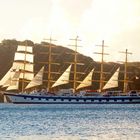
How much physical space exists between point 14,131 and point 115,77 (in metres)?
91.4

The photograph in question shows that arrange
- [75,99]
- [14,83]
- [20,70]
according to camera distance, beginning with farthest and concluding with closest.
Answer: [20,70], [75,99], [14,83]

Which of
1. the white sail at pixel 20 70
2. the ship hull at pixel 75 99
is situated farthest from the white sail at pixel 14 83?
the ship hull at pixel 75 99

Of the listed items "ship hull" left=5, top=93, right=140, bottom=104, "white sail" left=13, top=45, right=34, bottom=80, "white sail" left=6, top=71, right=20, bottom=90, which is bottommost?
"ship hull" left=5, top=93, right=140, bottom=104

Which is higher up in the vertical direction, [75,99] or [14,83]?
[14,83]

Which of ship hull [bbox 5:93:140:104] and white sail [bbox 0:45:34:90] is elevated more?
white sail [bbox 0:45:34:90]

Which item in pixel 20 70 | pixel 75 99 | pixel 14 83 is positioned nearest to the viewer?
pixel 14 83

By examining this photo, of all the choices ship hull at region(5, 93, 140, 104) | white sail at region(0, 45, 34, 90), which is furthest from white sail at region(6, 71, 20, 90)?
ship hull at region(5, 93, 140, 104)

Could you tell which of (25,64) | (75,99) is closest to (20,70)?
(25,64)

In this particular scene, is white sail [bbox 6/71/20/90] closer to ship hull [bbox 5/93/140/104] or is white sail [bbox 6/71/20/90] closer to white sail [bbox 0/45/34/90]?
white sail [bbox 0/45/34/90]

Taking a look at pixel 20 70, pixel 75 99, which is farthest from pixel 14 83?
pixel 75 99

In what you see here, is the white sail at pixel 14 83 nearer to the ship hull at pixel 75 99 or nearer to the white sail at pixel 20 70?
the white sail at pixel 20 70

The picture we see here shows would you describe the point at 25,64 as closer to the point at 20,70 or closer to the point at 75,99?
the point at 20,70

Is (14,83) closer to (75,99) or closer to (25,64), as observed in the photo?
(25,64)

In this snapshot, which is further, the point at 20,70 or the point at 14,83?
the point at 20,70
